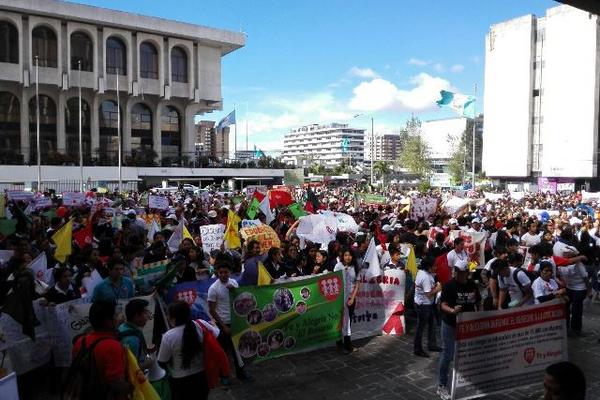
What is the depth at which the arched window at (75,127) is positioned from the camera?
5294 centimetres

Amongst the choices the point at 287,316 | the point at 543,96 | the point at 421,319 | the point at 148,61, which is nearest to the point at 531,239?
the point at 421,319

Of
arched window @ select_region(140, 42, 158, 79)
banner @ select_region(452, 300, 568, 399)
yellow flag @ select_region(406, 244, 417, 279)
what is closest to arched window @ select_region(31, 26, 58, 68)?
arched window @ select_region(140, 42, 158, 79)

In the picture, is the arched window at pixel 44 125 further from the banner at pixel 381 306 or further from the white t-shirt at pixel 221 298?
the white t-shirt at pixel 221 298

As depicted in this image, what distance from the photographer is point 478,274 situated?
9.91m

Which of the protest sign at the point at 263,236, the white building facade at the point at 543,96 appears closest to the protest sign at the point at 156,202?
the protest sign at the point at 263,236

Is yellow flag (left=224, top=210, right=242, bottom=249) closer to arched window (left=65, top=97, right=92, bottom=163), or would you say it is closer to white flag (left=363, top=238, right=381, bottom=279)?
white flag (left=363, top=238, right=381, bottom=279)

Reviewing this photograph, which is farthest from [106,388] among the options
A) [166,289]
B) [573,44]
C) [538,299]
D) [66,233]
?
[573,44]

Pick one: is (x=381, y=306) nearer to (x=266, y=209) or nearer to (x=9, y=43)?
(x=266, y=209)

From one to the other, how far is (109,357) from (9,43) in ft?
176

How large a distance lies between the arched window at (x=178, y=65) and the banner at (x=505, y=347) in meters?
55.8

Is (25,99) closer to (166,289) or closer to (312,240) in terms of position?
(312,240)

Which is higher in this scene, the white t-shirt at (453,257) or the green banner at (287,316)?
the white t-shirt at (453,257)

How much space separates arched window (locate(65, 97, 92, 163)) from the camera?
174 feet

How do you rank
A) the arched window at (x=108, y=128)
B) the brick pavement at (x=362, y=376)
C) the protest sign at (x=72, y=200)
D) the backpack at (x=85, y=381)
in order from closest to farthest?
the backpack at (x=85, y=381), the brick pavement at (x=362, y=376), the protest sign at (x=72, y=200), the arched window at (x=108, y=128)
